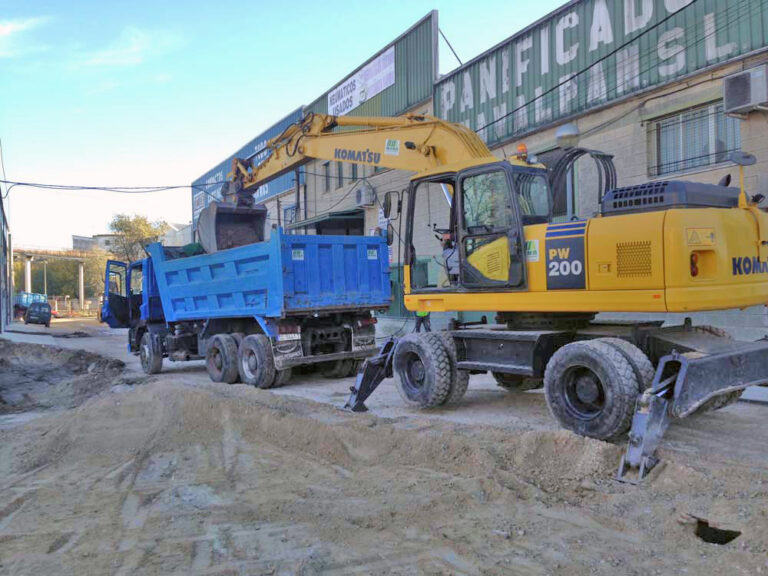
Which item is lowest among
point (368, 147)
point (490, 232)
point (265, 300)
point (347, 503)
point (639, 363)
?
point (347, 503)

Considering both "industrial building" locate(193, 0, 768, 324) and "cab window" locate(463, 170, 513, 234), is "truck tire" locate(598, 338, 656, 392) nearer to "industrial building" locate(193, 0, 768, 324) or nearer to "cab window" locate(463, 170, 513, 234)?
"cab window" locate(463, 170, 513, 234)

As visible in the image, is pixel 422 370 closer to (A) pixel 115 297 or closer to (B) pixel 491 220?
(B) pixel 491 220

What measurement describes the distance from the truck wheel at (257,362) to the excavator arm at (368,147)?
3453 mm

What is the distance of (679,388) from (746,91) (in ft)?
24.1

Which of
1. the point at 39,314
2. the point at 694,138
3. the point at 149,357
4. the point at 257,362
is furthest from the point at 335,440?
the point at 39,314

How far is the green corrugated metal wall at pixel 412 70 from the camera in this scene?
1861 cm

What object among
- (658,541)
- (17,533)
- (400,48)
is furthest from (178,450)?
(400,48)

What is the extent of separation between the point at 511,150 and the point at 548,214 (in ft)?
30.8

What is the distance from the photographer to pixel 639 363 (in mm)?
5566

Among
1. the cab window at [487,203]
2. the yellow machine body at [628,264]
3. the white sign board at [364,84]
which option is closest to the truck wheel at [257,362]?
the yellow machine body at [628,264]

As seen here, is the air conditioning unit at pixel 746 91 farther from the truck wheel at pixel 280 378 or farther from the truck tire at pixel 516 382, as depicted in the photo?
the truck wheel at pixel 280 378

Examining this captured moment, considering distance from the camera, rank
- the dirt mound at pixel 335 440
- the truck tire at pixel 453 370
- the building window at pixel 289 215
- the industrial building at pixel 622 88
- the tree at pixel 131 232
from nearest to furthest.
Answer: the dirt mound at pixel 335 440 → the truck tire at pixel 453 370 → the industrial building at pixel 622 88 → the building window at pixel 289 215 → the tree at pixel 131 232

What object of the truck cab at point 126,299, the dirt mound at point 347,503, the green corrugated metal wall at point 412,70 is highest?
the green corrugated metal wall at point 412,70

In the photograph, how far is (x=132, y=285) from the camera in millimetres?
14477
